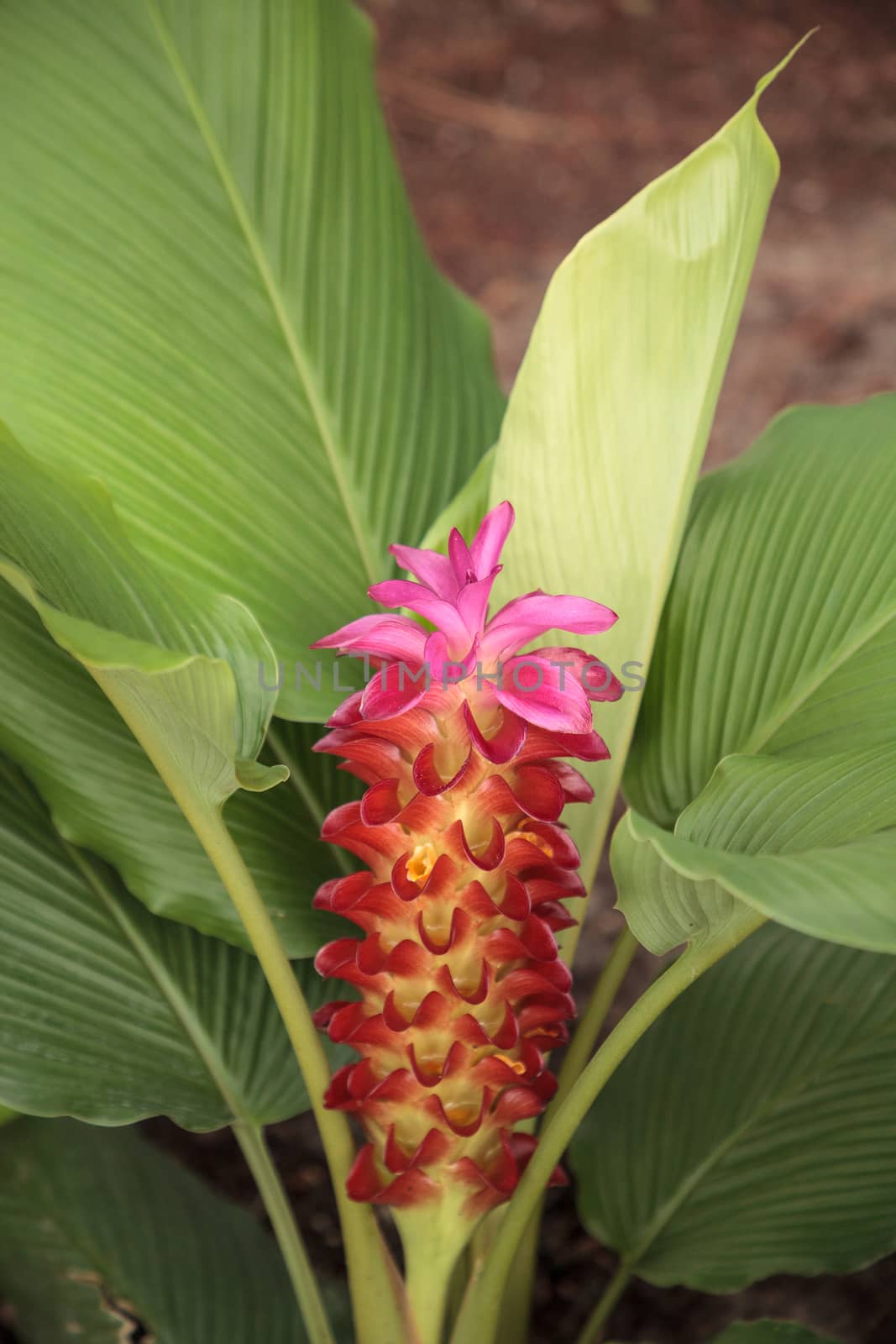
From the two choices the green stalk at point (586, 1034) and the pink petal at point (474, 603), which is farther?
the green stalk at point (586, 1034)

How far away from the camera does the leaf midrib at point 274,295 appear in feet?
2.57

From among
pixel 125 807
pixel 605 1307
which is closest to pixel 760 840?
pixel 125 807

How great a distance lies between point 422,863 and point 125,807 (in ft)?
0.76

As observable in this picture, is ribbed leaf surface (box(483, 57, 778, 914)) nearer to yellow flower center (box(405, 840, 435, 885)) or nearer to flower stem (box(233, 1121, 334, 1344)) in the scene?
yellow flower center (box(405, 840, 435, 885))

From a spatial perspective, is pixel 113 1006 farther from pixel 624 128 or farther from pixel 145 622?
pixel 624 128

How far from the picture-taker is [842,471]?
77cm

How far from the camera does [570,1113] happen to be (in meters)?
0.59

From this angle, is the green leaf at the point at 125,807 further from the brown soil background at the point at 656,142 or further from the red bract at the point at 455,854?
the brown soil background at the point at 656,142

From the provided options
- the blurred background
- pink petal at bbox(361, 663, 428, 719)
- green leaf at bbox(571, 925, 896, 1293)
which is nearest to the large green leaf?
pink petal at bbox(361, 663, 428, 719)

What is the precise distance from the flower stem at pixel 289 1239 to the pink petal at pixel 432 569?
42 cm

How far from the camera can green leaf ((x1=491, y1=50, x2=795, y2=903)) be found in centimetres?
63

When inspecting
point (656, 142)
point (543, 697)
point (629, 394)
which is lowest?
point (543, 697)

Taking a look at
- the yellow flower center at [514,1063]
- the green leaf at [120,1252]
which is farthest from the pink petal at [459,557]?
the green leaf at [120,1252]

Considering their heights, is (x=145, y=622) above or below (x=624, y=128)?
below
